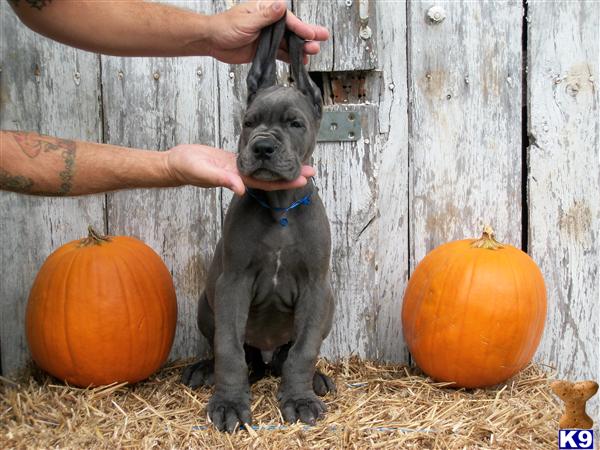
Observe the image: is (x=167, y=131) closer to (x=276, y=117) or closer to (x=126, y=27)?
(x=126, y=27)

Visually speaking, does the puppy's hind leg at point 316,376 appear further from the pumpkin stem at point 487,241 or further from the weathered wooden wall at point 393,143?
the pumpkin stem at point 487,241

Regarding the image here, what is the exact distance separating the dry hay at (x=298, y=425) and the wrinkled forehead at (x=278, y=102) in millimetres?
1306

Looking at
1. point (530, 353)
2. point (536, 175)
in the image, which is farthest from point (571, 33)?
point (530, 353)

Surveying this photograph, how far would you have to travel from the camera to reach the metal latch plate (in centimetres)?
374

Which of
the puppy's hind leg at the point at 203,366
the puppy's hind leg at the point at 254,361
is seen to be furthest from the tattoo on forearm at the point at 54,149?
the puppy's hind leg at the point at 254,361

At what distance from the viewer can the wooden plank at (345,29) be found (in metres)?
3.67

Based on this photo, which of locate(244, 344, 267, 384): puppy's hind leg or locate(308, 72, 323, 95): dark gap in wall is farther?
locate(308, 72, 323, 95): dark gap in wall

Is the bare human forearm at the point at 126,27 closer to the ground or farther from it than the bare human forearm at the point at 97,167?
farther from it

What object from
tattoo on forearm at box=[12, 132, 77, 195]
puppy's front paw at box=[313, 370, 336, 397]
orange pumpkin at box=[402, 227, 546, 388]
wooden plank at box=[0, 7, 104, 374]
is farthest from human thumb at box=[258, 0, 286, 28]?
puppy's front paw at box=[313, 370, 336, 397]

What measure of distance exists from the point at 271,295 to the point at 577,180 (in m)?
1.79

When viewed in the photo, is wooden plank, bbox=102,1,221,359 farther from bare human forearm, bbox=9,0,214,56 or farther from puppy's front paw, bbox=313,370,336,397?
puppy's front paw, bbox=313,370,336,397

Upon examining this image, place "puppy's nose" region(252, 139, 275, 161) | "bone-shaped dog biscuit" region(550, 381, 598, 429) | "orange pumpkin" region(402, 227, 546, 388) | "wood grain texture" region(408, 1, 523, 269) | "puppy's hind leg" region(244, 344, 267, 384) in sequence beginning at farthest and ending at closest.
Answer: "wood grain texture" region(408, 1, 523, 269) < "puppy's hind leg" region(244, 344, 267, 384) < "orange pumpkin" region(402, 227, 546, 388) < "puppy's nose" region(252, 139, 275, 161) < "bone-shaped dog biscuit" region(550, 381, 598, 429)

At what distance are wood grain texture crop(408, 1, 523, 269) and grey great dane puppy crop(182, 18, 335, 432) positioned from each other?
78 centimetres

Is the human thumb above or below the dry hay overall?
above
